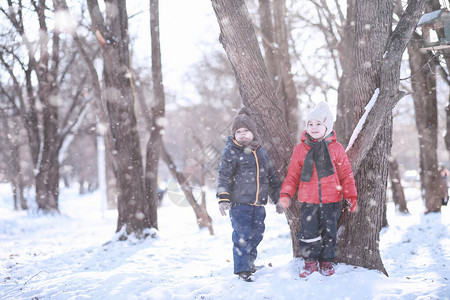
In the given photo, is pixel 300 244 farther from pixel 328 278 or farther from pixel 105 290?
pixel 105 290

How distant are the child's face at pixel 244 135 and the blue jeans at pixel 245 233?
68 cm

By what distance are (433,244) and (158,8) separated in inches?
269

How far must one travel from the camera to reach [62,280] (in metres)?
4.22

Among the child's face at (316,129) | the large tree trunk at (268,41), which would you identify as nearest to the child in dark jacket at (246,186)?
the child's face at (316,129)

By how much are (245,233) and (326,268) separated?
2.77 feet

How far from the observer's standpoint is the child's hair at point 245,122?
378cm

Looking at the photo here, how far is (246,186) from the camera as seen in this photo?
A: 375cm

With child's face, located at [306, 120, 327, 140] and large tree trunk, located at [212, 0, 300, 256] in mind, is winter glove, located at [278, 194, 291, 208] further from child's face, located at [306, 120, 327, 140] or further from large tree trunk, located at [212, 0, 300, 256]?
child's face, located at [306, 120, 327, 140]

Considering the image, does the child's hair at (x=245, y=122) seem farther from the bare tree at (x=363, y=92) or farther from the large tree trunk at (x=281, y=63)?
the large tree trunk at (x=281, y=63)

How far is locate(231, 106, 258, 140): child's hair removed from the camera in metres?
3.78

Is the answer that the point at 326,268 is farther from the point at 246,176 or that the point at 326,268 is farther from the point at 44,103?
the point at 44,103

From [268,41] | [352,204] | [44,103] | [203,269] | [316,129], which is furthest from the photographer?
[44,103]

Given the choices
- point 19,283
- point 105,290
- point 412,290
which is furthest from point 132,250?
point 412,290

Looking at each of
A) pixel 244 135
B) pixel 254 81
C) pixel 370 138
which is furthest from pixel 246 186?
pixel 370 138
